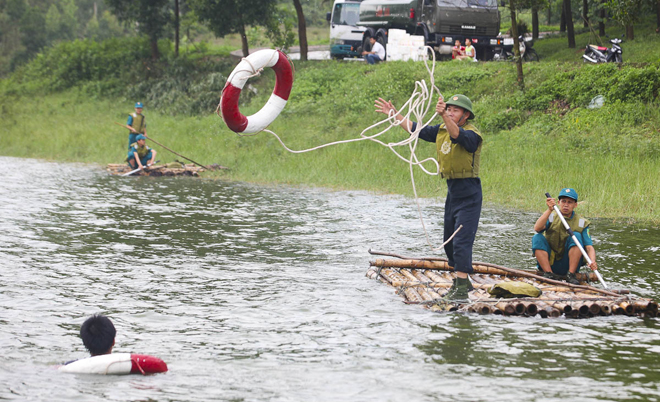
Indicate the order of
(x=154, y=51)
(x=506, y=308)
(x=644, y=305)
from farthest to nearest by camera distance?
(x=154, y=51) → (x=506, y=308) → (x=644, y=305)

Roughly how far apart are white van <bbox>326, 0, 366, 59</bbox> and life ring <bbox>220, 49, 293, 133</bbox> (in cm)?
2368

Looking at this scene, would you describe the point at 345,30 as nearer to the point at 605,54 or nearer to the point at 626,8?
the point at 605,54

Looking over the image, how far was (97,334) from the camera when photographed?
6.42m

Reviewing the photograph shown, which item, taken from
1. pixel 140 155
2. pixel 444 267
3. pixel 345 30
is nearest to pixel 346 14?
pixel 345 30

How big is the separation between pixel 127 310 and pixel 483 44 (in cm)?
2305

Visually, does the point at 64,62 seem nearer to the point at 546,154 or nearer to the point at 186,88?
the point at 186,88

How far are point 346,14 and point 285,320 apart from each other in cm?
2809

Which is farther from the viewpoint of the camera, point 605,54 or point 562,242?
point 605,54

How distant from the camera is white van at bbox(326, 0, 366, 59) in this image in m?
34.1

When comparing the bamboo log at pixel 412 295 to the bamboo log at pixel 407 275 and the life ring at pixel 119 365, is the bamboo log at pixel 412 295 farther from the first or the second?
the life ring at pixel 119 365

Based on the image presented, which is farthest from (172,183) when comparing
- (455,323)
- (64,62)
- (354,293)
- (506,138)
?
(64,62)

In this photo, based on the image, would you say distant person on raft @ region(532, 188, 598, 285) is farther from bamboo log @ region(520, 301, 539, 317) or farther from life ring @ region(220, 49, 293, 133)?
life ring @ region(220, 49, 293, 133)

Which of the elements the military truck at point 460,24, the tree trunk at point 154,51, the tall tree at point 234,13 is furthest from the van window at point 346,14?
the tree trunk at point 154,51

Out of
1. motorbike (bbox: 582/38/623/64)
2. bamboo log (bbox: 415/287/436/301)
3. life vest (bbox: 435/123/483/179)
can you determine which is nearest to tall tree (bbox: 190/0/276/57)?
motorbike (bbox: 582/38/623/64)
